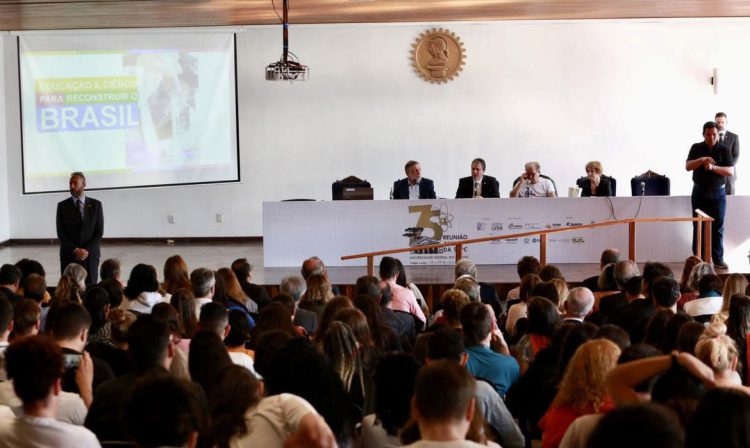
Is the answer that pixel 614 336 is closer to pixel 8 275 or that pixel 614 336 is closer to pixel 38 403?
pixel 38 403

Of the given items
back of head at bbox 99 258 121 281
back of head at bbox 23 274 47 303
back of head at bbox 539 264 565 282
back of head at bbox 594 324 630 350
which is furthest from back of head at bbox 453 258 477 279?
back of head at bbox 594 324 630 350

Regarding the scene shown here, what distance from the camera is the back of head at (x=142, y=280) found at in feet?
20.7

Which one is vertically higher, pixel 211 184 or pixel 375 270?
pixel 211 184

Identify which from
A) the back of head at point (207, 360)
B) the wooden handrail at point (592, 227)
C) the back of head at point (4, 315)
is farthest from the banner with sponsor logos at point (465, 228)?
the back of head at point (207, 360)

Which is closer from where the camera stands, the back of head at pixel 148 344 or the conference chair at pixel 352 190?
the back of head at pixel 148 344

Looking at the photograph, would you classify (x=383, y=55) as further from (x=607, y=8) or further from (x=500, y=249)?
(x=500, y=249)

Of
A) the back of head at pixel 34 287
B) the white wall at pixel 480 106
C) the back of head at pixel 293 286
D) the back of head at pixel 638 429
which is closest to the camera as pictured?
the back of head at pixel 638 429

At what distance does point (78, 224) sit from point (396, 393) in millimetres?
6814

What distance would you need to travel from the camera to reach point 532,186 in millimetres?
11125

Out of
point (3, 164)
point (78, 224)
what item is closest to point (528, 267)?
point (78, 224)

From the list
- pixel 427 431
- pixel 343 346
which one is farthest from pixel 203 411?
pixel 343 346

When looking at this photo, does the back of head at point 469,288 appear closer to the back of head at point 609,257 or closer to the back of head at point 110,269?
the back of head at point 609,257

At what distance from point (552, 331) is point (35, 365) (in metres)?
2.67

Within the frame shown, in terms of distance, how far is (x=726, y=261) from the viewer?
10.8m
